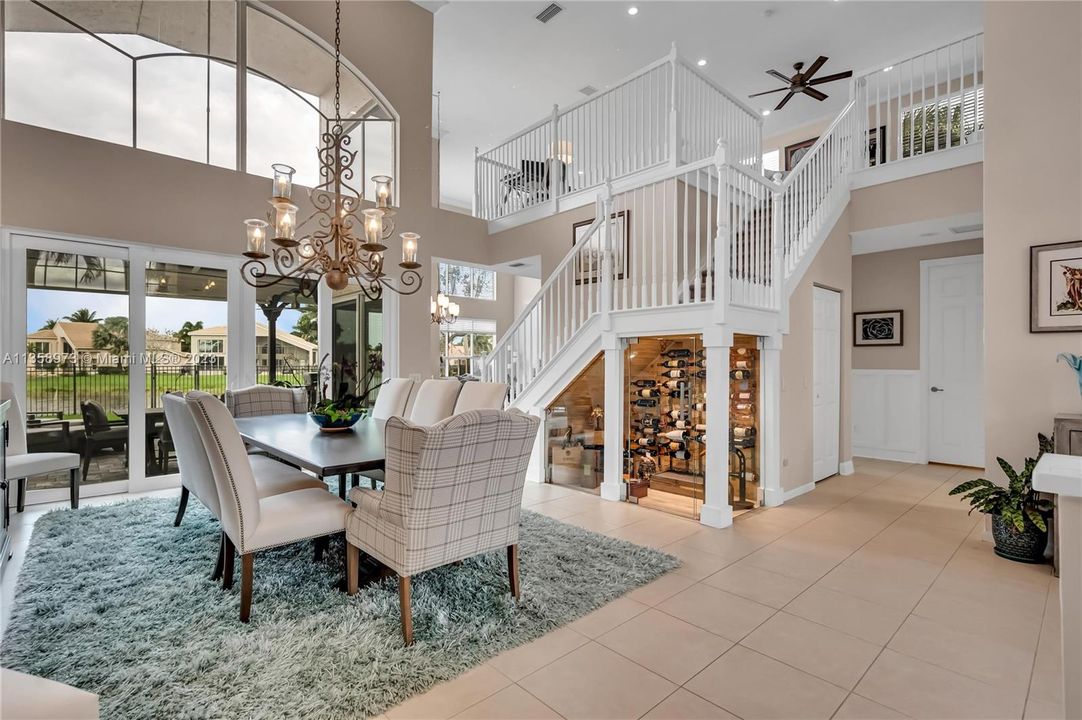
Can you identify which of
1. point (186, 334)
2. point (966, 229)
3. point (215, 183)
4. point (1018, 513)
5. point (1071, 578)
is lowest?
point (1018, 513)

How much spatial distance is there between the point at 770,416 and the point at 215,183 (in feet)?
17.7

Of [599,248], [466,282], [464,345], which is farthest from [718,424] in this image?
[466,282]

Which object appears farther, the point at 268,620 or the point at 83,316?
the point at 83,316

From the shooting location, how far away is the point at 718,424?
3.82 metres

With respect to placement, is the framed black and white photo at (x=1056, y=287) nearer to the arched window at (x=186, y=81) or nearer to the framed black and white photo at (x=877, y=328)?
the framed black and white photo at (x=877, y=328)

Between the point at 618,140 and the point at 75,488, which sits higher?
the point at 618,140

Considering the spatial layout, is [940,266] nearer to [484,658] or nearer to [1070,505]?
[1070,505]

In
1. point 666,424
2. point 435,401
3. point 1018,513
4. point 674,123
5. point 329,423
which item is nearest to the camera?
point 1018,513

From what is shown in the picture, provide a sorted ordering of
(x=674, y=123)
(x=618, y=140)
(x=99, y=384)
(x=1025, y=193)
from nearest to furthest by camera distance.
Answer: (x=1025, y=193)
(x=99, y=384)
(x=674, y=123)
(x=618, y=140)

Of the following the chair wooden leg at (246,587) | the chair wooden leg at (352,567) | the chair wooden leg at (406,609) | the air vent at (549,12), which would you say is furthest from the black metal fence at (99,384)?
the air vent at (549,12)

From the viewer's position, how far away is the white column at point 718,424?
3811 mm

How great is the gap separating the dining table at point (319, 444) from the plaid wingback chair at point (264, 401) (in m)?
0.64

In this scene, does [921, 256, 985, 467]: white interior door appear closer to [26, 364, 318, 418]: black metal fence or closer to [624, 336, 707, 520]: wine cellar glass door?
[624, 336, 707, 520]: wine cellar glass door

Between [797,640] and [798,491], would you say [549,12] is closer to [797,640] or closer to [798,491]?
[798,491]
